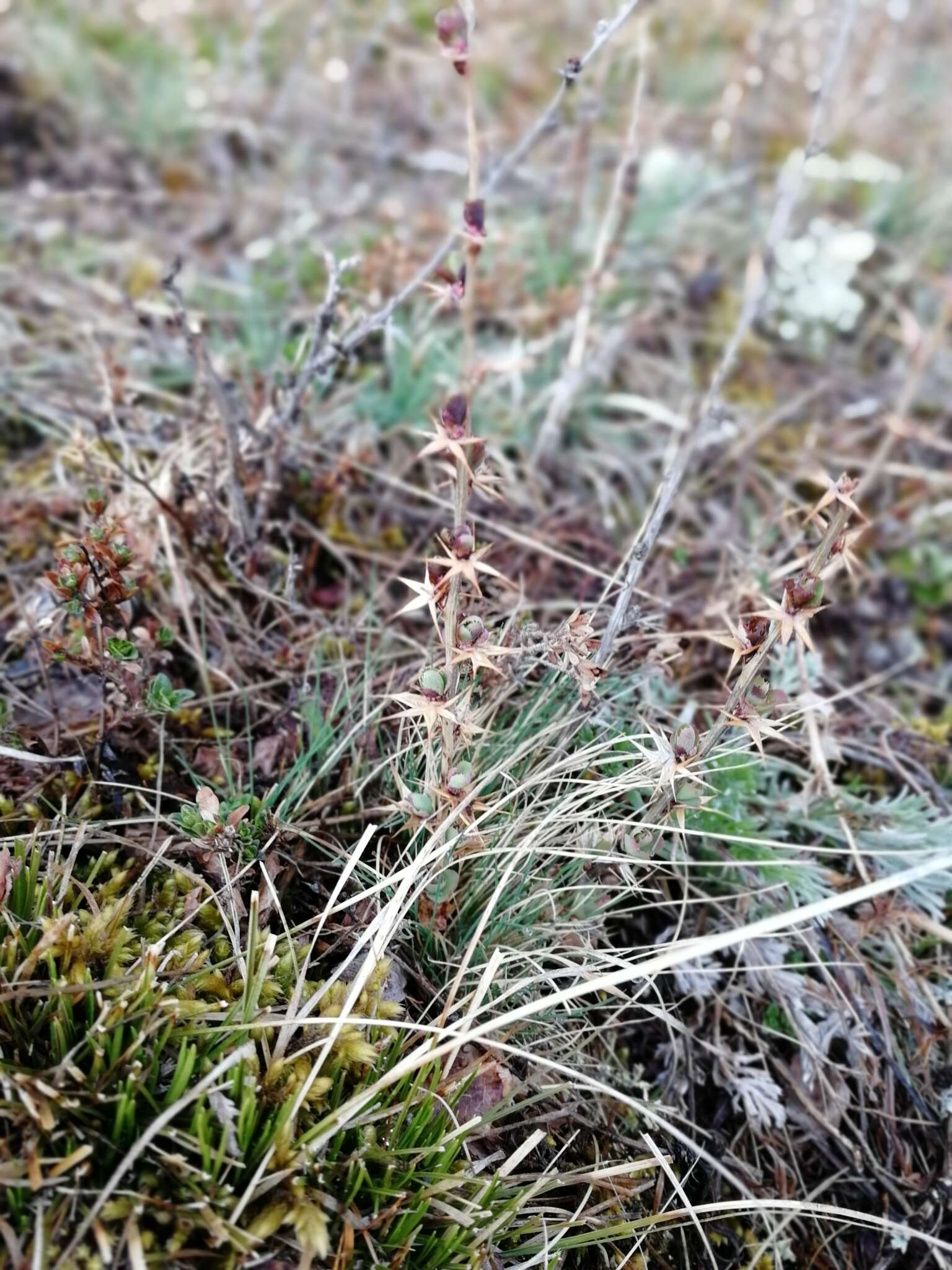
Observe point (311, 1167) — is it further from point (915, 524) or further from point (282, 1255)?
point (915, 524)

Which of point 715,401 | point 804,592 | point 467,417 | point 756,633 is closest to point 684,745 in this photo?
point 756,633

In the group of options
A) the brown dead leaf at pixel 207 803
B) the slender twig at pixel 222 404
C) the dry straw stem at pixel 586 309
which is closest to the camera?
the brown dead leaf at pixel 207 803

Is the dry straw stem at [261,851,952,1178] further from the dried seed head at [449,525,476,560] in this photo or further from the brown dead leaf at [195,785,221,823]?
the dried seed head at [449,525,476,560]

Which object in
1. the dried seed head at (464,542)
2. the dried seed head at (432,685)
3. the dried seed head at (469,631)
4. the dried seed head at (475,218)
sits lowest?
the dried seed head at (432,685)

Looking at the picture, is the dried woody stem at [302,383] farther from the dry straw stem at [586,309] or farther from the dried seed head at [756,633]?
the dried seed head at [756,633]

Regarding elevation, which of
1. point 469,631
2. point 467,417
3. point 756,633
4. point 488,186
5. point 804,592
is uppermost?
point 488,186

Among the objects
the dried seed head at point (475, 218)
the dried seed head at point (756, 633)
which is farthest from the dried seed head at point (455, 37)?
the dried seed head at point (756, 633)

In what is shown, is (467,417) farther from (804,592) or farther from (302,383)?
(302,383)

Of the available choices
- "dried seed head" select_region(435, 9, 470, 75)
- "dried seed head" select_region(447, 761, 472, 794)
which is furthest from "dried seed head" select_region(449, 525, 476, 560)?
"dried seed head" select_region(435, 9, 470, 75)
